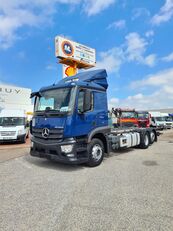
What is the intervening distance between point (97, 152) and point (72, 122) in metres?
1.66

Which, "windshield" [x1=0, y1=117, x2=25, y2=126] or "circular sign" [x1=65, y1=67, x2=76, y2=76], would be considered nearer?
"windshield" [x1=0, y1=117, x2=25, y2=126]

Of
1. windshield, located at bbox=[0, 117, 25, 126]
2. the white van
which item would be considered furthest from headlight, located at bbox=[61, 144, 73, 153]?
windshield, located at bbox=[0, 117, 25, 126]

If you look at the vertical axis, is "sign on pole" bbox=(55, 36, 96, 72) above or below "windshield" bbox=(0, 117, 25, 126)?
above

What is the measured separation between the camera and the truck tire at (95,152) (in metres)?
6.91

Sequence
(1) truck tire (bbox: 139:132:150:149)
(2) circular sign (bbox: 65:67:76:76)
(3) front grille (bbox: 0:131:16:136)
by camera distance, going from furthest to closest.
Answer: (2) circular sign (bbox: 65:67:76:76) → (3) front grille (bbox: 0:131:16:136) → (1) truck tire (bbox: 139:132:150:149)

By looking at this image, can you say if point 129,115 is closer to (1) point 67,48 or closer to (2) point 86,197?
(1) point 67,48

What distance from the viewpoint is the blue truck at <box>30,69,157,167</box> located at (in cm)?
631

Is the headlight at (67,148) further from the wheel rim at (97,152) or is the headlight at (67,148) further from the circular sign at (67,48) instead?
the circular sign at (67,48)

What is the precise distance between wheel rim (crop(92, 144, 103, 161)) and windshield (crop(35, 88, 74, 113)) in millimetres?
1752

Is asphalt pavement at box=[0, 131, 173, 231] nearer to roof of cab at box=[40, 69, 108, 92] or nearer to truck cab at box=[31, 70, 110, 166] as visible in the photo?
truck cab at box=[31, 70, 110, 166]

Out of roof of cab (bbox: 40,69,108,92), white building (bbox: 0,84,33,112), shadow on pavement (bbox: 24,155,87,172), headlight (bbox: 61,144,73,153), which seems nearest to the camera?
headlight (bbox: 61,144,73,153)

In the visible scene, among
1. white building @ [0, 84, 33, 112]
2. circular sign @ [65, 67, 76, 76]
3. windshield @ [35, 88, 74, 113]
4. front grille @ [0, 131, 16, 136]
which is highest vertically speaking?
circular sign @ [65, 67, 76, 76]

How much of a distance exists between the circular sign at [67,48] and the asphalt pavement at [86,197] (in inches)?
823

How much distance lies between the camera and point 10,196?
4473 millimetres
